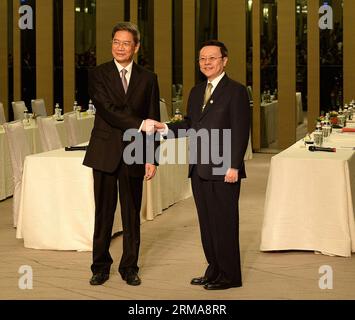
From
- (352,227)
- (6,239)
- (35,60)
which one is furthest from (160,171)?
(35,60)

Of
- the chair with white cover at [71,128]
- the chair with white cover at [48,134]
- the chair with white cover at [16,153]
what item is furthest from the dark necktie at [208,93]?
the chair with white cover at [71,128]

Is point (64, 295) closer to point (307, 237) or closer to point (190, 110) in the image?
point (190, 110)

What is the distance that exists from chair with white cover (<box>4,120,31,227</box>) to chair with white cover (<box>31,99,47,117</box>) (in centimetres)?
497

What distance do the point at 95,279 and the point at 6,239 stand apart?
1.70m

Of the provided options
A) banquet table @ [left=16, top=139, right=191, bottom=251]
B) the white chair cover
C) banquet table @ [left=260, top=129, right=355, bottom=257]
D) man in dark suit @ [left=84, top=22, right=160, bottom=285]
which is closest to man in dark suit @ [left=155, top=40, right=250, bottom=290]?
man in dark suit @ [left=84, top=22, right=160, bottom=285]

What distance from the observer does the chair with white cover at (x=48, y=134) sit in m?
8.22

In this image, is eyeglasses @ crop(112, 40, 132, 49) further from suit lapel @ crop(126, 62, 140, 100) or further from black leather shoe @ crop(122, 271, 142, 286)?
black leather shoe @ crop(122, 271, 142, 286)

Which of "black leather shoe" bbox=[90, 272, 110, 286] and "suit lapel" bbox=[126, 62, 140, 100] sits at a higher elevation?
"suit lapel" bbox=[126, 62, 140, 100]

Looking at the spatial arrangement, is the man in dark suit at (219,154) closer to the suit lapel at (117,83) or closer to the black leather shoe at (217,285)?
the black leather shoe at (217,285)

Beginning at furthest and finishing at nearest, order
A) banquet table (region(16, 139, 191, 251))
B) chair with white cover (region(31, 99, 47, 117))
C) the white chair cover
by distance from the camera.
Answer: the white chair cover, chair with white cover (region(31, 99, 47, 117)), banquet table (region(16, 139, 191, 251))

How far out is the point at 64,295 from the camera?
4625mm

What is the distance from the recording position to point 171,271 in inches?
205

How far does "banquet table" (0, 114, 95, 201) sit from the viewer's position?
8.07m

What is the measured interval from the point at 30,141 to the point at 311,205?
414 centimetres
